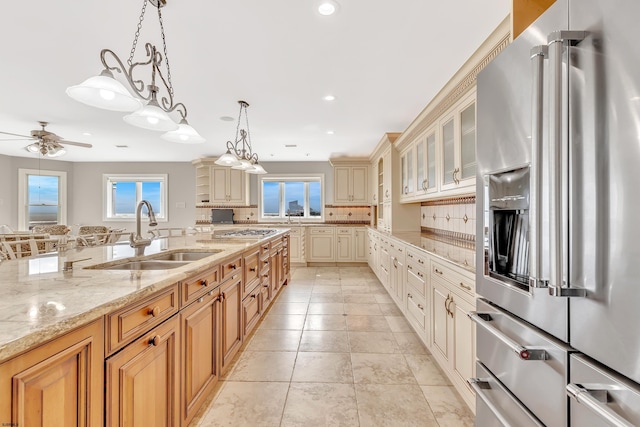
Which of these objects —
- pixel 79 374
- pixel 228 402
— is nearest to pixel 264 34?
pixel 79 374

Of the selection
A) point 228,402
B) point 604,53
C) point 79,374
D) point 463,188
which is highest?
point 604,53

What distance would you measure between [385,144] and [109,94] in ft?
13.3

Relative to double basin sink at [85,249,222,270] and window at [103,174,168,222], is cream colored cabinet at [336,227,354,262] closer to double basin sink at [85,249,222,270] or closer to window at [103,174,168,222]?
double basin sink at [85,249,222,270]

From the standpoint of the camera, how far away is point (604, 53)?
0.69m

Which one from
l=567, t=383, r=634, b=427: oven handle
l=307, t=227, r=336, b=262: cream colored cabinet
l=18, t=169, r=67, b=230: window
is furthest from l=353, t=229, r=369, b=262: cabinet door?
l=18, t=169, r=67, b=230: window

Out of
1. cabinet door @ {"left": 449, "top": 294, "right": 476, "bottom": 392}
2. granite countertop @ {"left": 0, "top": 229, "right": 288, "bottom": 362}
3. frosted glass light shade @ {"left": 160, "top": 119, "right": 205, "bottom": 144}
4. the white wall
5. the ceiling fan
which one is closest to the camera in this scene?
granite countertop @ {"left": 0, "top": 229, "right": 288, "bottom": 362}

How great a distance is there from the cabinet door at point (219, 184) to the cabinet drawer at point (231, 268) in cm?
473

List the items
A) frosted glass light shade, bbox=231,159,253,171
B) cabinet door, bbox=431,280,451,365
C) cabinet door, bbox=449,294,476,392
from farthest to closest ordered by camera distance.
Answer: frosted glass light shade, bbox=231,159,253,171 → cabinet door, bbox=431,280,451,365 → cabinet door, bbox=449,294,476,392

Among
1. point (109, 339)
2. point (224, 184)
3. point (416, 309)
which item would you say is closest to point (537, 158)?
point (109, 339)

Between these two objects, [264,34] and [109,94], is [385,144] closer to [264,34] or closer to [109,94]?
Result: [264,34]

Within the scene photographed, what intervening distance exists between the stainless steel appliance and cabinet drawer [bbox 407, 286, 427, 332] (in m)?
1.43

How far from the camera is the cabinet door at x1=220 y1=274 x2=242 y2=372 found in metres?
2.02

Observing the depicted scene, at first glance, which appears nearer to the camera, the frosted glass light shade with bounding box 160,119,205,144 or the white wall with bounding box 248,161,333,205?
the frosted glass light shade with bounding box 160,119,205,144

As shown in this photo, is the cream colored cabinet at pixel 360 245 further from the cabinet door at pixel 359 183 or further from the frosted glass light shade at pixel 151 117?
the frosted glass light shade at pixel 151 117
